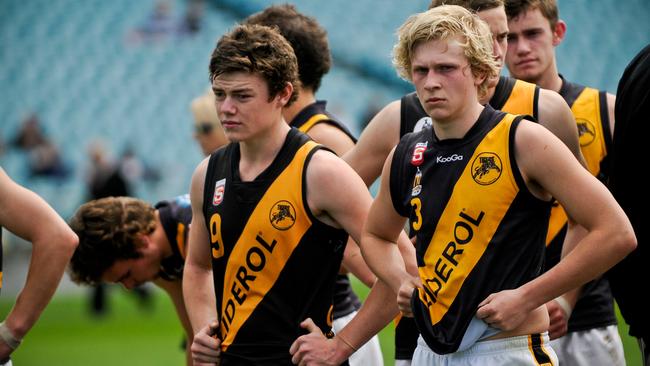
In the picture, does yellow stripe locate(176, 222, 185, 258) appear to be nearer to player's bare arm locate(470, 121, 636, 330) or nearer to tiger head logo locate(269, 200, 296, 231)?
tiger head logo locate(269, 200, 296, 231)

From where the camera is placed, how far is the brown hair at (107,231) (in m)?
5.07

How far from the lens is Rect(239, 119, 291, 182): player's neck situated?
404cm

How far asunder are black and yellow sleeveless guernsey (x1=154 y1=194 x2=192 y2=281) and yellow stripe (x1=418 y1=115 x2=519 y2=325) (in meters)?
1.98

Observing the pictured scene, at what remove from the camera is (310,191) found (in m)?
3.88

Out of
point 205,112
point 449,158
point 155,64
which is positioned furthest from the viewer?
point 155,64

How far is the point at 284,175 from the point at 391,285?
2.01ft

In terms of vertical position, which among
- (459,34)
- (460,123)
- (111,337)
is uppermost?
(459,34)

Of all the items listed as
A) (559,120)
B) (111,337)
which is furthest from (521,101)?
(111,337)

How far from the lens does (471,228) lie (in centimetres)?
349

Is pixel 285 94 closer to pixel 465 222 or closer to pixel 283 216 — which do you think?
pixel 283 216

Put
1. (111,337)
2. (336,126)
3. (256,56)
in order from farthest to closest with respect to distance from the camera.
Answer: (111,337) → (336,126) → (256,56)

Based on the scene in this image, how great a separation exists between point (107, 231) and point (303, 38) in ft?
4.74

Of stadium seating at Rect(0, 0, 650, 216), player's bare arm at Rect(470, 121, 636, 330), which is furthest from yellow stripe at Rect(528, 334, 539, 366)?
stadium seating at Rect(0, 0, 650, 216)

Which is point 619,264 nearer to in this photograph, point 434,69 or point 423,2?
point 434,69
